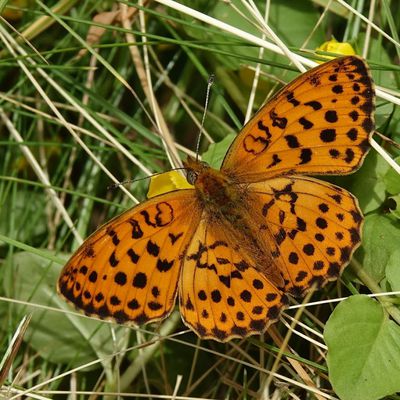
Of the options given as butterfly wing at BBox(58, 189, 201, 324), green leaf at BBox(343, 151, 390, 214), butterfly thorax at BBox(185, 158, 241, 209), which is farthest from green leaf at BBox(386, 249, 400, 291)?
butterfly wing at BBox(58, 189, 201, 324)

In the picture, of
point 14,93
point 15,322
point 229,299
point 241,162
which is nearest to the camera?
point 229,299

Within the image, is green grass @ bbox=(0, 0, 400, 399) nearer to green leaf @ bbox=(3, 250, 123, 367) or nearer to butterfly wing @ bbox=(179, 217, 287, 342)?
green leaf @ bbox=(3, 250, 123, 367)

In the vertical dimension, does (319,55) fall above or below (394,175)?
above

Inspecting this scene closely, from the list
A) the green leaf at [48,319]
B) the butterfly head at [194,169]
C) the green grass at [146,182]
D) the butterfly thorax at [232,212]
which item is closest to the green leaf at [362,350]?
the green grass at [146,182]

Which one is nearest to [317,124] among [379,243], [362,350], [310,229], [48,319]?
[310,229]

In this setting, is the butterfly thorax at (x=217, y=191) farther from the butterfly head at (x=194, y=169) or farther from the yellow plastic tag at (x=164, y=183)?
the yellow plastic tag at (x=164, y=183)

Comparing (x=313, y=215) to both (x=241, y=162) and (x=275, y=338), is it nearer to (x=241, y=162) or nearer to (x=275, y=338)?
(x=241, y=162)

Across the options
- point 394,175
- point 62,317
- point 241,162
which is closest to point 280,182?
point 241,162
